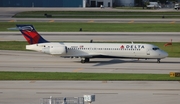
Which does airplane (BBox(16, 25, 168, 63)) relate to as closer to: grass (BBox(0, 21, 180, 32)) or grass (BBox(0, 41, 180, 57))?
grass (BBox(0, 41, 180, 57))

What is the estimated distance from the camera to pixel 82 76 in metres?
47.2

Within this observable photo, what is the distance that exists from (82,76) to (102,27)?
169 ft

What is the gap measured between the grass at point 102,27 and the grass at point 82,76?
44818mm

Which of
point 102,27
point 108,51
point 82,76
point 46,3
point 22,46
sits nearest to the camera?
point 82,76

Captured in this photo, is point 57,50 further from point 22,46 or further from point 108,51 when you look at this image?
point 22,46

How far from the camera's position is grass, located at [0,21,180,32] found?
93.7 m

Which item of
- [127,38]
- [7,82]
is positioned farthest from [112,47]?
[127,38]

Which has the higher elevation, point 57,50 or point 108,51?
point 57,50

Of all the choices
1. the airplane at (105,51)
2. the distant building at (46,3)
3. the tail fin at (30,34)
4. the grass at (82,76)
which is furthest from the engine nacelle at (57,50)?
the distant building at (46,3)

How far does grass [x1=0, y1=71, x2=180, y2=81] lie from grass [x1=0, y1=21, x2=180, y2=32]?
4482cm

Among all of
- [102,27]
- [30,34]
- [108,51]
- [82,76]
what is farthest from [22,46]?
[102,27]

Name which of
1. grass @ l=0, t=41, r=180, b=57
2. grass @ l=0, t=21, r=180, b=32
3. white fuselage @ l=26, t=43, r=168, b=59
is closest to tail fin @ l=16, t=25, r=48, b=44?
white fuselage @ l=26, t=43, r=168, b=59

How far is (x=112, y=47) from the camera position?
192ft

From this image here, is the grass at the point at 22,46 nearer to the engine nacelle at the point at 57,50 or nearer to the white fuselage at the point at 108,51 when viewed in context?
the white fuselage at the point at 108,51
